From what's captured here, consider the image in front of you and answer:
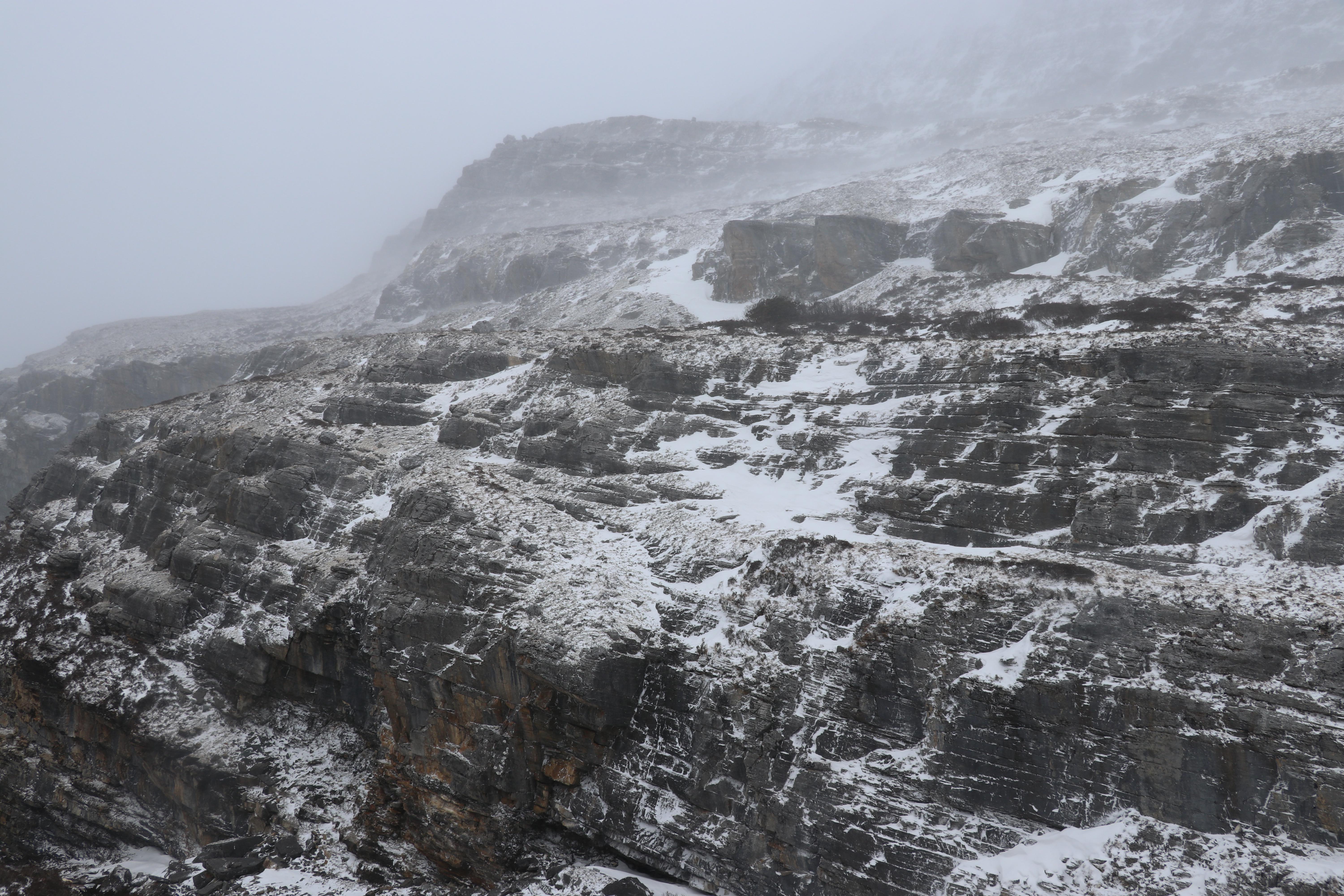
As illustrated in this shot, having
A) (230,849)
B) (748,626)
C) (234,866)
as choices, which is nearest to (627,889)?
(748,626)

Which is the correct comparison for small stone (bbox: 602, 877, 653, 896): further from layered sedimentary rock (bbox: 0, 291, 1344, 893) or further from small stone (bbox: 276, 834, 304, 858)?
small stone (bbox: 276, 834, 304, 858)

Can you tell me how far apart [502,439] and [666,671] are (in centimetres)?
1438

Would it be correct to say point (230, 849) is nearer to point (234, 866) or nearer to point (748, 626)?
point (234, 866)

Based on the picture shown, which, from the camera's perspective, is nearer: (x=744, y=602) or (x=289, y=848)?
(x=744, y=602)

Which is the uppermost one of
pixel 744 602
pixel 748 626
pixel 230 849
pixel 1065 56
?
pixel 1065 56

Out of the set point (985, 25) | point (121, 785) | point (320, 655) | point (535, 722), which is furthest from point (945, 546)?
point (985, 25)

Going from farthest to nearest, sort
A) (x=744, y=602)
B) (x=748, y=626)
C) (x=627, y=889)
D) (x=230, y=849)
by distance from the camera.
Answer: (x=230, y=849)
(x=744, y=602)
(x=748, y=626)
(x=627, y=889)

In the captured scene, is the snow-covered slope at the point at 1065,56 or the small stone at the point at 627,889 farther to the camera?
the snow-covered slope at the point at 1065,56

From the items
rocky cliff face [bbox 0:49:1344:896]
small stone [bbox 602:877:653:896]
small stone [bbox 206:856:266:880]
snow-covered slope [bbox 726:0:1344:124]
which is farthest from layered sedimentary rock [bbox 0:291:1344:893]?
snow-covered slope [bbox 726:0:1344:124]

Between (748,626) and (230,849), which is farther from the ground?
(748,626)

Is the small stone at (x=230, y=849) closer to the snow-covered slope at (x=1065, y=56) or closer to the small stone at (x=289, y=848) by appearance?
the small stone at (x=289, y=848)

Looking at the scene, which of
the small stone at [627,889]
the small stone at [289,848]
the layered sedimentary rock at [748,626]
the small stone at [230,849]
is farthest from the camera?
the small stone at [230,849]

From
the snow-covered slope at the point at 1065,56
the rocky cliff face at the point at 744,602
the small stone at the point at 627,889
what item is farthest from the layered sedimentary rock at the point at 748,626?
the snow-covered slope at the point at 1065,56

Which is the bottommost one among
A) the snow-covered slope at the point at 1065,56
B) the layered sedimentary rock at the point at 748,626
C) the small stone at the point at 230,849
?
the small stone at the point at 230,849
